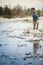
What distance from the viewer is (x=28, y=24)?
1.83 meters

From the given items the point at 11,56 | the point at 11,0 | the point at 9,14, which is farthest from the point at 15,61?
the point at 11,0

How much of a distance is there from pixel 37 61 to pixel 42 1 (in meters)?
0.69

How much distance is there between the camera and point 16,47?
1.75 meters

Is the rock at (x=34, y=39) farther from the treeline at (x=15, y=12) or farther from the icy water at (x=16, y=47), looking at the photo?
the treeline at (x=15, y=12)

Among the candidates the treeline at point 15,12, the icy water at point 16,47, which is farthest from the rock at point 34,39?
the treeline at point 15,12

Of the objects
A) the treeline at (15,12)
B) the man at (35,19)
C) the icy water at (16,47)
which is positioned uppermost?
the treeline at (15,12)

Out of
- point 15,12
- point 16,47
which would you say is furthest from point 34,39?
point 15,12

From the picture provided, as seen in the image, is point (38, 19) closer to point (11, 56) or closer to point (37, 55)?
point (37, 55)

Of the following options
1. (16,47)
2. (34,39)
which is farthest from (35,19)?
(16,47)

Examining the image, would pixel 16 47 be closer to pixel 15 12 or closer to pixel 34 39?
pixel 34 39

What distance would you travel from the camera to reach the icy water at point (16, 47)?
1.69 metres

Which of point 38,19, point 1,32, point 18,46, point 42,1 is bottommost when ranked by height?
point 18,46

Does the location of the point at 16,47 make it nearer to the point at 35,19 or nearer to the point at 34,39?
the point at 34,39

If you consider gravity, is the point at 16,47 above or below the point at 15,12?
below
